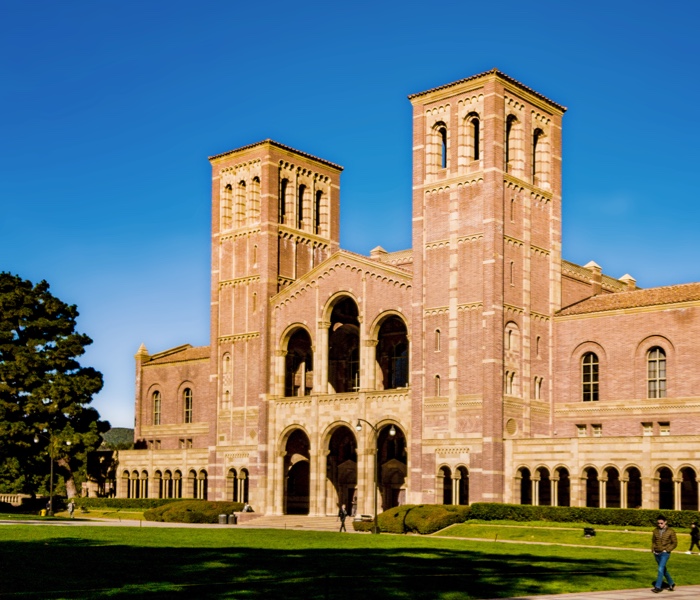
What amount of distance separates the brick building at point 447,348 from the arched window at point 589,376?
0.09 meters

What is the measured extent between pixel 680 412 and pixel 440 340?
13511mm

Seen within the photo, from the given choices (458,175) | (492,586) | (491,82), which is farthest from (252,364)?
(492,586)

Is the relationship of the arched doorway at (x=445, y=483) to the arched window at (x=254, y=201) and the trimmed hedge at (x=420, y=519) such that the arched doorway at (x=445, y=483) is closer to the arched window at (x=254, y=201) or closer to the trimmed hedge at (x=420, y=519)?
the trimmed hedge at (x=420, y=519)

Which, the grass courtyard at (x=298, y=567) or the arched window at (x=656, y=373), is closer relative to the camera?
the grass courtyard at (x=298, y=567)

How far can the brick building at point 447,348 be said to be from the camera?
5747 cm

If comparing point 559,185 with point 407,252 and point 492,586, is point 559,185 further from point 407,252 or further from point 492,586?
point 492,586

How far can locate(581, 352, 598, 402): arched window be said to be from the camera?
61094 mm

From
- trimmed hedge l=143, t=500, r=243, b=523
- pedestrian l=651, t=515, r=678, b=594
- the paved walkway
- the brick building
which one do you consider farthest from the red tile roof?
the paved walkway

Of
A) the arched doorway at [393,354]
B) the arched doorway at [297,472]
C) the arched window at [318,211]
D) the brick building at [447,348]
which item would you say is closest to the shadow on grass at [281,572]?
the brick building at [447,348]

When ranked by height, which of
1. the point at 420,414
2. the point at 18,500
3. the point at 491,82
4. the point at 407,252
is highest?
the point at 491,82

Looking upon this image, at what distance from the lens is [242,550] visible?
3653 cm

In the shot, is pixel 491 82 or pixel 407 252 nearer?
pixel 491 82

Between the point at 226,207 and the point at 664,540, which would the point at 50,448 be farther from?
the point at 664,540

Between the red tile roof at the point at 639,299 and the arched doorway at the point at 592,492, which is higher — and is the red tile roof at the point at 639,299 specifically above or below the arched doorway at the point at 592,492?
above
